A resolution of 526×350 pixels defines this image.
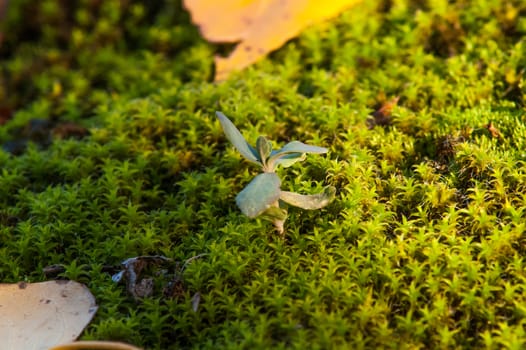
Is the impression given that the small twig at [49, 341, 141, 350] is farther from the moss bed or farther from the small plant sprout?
the small plant sprout

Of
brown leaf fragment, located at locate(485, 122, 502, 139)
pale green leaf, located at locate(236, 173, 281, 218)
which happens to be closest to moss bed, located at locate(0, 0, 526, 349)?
brown leaf fragment, located at locate(485, 122, 502, 139)

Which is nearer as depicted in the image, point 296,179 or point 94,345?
point 94,345

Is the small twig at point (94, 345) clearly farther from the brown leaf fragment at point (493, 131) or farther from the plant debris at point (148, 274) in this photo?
the brown leaf fragment at point (493, 131)

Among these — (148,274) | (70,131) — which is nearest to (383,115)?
(148,274)

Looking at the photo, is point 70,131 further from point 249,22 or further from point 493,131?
point 493,131

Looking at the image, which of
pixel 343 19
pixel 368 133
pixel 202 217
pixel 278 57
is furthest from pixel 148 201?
pixel 343 19

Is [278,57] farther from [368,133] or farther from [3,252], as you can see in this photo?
[3,252]

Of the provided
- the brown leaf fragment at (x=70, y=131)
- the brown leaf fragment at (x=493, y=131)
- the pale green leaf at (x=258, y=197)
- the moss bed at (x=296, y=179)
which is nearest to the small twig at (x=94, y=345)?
the moss bed at (x=296, y=179)
